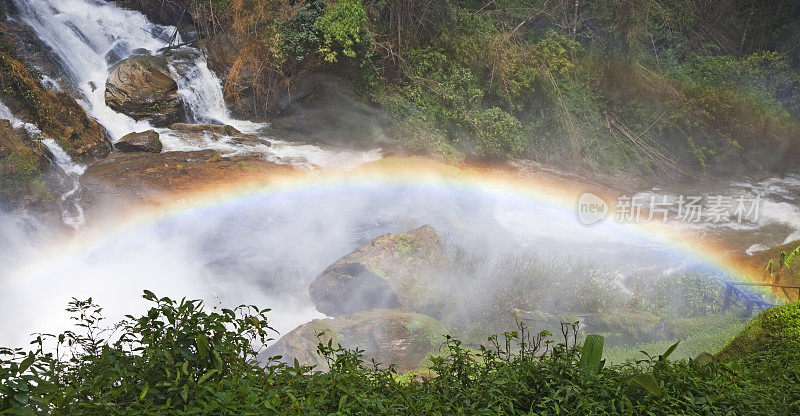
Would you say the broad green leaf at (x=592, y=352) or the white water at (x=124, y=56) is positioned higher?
the white water at (x=124, y=56)

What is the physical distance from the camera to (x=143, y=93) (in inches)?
459

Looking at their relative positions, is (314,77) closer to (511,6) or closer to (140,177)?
(140,177)

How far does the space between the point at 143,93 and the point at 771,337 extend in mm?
12153

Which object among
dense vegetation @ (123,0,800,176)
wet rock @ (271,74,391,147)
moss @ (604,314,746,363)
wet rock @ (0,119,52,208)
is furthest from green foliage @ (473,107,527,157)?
wet rock @ (0,119,52,208)

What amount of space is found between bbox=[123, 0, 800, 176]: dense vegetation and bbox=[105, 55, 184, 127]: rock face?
159 cm

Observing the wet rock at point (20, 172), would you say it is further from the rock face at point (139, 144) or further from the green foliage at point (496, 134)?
the green foliage at point (496, 134)

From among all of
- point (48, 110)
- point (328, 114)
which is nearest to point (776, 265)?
point (328, 114)

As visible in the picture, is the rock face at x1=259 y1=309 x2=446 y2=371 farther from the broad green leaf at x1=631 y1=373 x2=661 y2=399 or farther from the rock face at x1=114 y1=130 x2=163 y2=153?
the rock face at x1=114 y1=130 x2=163 y2=153

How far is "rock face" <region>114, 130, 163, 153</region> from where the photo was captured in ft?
34.2

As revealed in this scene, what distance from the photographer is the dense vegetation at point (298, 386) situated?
6.31 ft

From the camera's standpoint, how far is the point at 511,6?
15.4 meters

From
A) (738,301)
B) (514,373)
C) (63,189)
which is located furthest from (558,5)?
(514,373)

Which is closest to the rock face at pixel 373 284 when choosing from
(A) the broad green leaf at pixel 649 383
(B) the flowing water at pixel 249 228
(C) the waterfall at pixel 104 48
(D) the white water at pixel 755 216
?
(B) the flowing water at pixel 249 228

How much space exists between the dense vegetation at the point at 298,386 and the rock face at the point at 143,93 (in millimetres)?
10332
